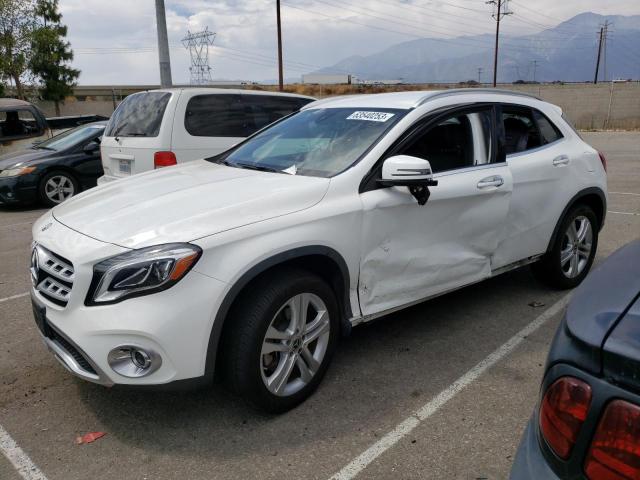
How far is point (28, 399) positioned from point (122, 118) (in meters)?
4.77

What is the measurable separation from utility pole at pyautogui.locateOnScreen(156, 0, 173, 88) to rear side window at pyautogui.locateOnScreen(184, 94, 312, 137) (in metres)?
7.09

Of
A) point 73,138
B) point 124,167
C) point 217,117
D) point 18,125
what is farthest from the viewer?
point 18,125

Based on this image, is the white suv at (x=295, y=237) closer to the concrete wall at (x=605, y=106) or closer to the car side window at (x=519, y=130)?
the car side window at (x=519, y=130)

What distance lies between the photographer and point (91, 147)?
9719mm

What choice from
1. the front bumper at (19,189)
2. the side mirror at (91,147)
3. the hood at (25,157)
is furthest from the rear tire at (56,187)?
the side mirror at (91,147)

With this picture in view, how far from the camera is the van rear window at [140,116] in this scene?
6.64 metres

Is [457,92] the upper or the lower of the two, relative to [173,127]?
upper

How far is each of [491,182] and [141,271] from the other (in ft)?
8.21

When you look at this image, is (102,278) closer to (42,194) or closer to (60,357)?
(60,357)

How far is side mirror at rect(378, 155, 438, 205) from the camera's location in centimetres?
315

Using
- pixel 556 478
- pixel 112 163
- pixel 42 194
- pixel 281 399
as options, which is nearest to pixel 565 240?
pixel 281 399

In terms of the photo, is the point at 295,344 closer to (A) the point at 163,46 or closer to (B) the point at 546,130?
(B) the point at 546,130

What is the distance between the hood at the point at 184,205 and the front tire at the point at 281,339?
0.36 metres

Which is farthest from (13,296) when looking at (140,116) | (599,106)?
(599,106)
